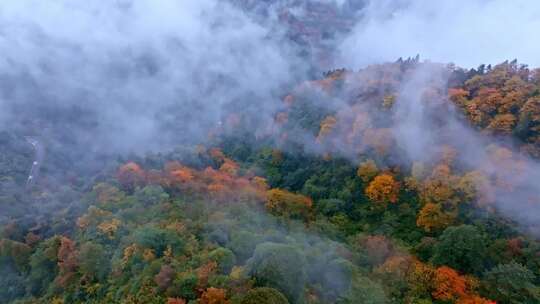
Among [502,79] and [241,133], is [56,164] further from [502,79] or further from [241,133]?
[502,79]

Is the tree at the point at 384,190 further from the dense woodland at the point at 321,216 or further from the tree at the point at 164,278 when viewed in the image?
the tree at the point at 164,278

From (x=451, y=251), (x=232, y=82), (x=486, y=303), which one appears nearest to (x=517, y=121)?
(x=451, y=251)

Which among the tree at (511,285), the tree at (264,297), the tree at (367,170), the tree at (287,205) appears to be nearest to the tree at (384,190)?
the tree at (367,170)

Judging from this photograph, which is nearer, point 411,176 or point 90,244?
point 90,244

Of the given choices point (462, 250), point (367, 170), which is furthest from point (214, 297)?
point (367, 170)

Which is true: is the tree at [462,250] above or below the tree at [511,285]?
above

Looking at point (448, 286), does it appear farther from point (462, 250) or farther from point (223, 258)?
point (223, 258)
